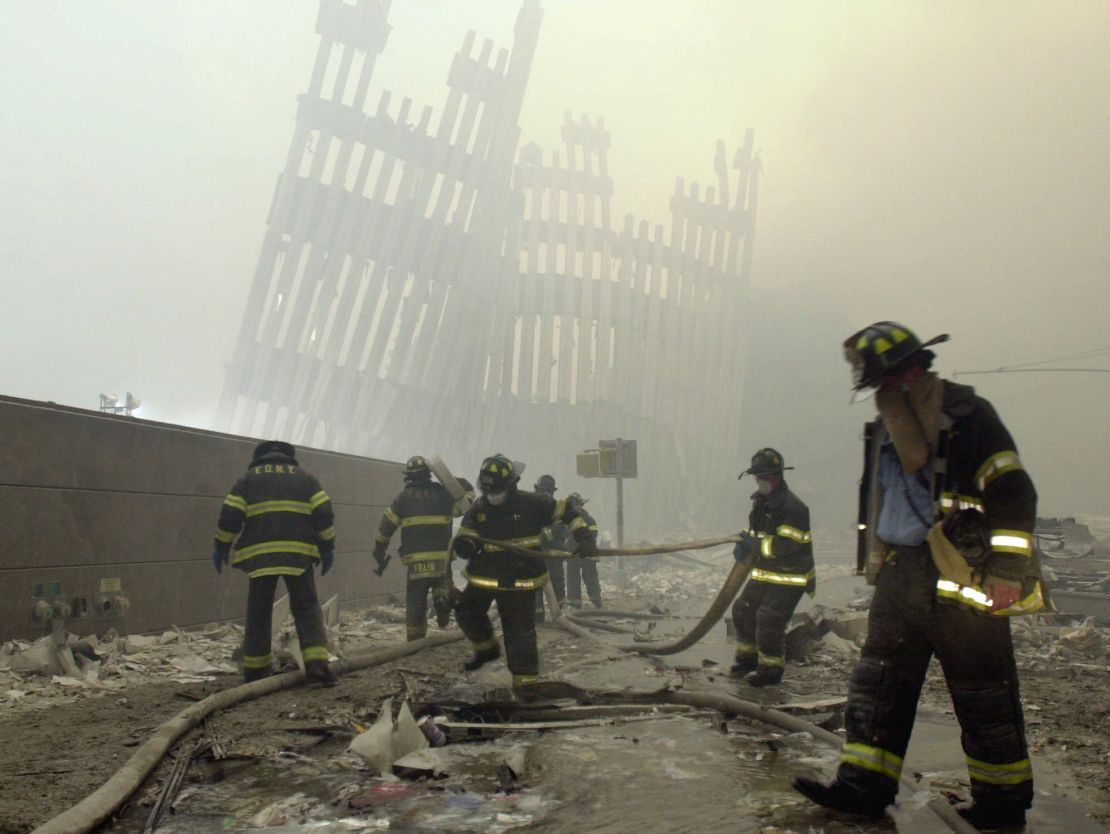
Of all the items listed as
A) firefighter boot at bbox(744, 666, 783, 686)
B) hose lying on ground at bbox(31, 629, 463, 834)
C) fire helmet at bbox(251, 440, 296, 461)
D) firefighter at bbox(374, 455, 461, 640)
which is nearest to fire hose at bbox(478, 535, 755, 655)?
firefighter boot at bbox(744, 666, 783, 686)

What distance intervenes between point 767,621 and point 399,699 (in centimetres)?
271

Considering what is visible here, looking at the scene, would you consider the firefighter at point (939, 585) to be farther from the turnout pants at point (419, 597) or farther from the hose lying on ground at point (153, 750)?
the turnout pants at point (419, 597)

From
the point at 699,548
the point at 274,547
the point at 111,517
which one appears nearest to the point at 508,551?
the point at 699,548

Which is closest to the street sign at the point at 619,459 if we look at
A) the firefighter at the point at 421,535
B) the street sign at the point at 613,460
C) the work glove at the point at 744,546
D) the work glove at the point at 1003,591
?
the street sign at the point at 613,460

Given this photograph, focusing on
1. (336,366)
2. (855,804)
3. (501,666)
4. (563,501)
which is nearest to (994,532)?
(855,804)

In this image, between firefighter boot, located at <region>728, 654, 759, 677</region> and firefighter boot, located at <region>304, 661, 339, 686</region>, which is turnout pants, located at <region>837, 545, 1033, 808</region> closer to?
firefighter boot, located at <region>304, 661, 339, 686</region>

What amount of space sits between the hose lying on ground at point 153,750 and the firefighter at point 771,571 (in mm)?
2710

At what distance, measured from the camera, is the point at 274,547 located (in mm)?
5730

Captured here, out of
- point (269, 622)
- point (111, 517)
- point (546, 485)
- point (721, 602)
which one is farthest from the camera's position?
point (546, 485)

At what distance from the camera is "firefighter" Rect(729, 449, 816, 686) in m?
6.21

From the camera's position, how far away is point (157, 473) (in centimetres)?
759

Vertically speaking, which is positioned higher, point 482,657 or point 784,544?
point 784,544

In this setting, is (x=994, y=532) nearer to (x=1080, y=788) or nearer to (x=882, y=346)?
(x=882, y=346)

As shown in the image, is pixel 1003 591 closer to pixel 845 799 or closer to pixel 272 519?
pixel 845 799
